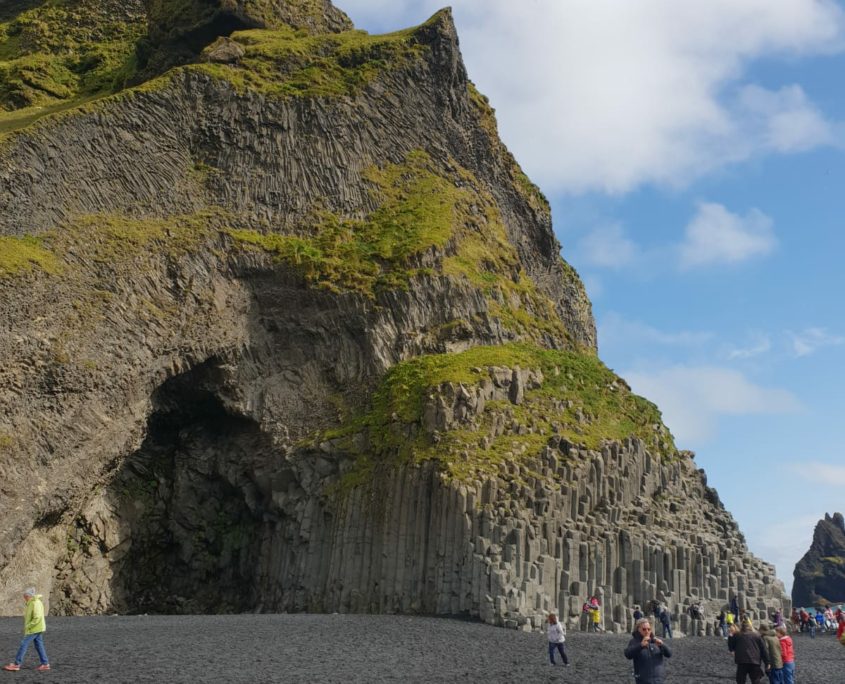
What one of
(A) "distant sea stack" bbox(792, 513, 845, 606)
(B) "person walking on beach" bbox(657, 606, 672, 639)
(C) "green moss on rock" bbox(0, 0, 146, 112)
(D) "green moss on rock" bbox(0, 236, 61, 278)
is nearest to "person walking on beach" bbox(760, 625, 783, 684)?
(B) "person walking on beach" bbox(657, 606, 672, 639)

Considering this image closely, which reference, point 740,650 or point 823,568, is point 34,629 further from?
point 823,568

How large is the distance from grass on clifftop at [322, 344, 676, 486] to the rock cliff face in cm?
14

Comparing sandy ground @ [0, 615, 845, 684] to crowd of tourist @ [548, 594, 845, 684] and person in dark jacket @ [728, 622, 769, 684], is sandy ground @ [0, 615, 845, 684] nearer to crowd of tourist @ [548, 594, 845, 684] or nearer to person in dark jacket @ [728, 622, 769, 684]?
crowd of tourist @ [548, 594, 845, 684]

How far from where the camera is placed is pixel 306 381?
45.0 m

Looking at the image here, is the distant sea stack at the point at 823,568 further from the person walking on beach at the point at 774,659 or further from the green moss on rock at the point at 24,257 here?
the person walking on beach at the point at 774,659

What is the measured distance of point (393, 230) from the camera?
49219 mm

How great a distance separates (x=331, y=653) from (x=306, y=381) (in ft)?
69.2

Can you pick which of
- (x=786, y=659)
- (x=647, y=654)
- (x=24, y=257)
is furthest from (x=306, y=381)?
(x=647, y=654)

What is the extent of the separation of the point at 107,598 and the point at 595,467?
66.8ft

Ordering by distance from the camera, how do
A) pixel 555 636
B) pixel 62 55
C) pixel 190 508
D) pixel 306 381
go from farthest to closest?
1. pixel 62 55
2. pixel 306 381
3. pixel 190 508
4. pixel 555 636

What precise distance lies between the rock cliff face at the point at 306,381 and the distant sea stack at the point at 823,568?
91.2m

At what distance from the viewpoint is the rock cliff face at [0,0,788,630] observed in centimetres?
3697

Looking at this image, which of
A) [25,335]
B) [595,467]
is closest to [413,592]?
[595,467]

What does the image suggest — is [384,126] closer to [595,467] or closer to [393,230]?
[393,230]
